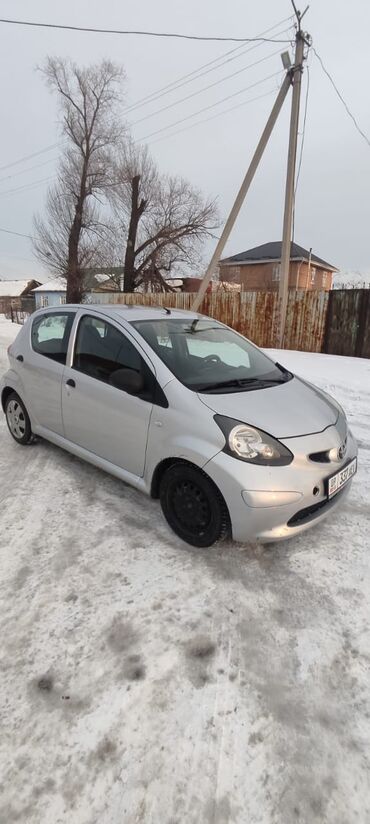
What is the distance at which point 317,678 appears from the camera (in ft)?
6.03

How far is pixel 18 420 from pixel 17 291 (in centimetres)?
7080

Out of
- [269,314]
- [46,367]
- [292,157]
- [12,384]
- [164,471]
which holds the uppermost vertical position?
[292,157]

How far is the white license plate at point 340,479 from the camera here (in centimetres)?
255

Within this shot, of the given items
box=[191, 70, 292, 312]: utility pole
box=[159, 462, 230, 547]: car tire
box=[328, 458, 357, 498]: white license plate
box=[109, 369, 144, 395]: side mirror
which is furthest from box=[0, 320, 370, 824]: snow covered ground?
box=[191, 70, 292, 312]: utility pole

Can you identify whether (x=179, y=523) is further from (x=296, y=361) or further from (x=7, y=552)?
(x=296, y=361)

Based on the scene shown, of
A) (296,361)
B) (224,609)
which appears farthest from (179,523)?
(296,361)

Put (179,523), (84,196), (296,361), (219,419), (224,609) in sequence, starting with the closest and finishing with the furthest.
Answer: (224,609) → (219,419) → (179,523) → (296,361) → (84,196)

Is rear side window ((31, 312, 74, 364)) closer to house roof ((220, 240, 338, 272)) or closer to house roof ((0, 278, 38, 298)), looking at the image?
house roof ((220, 240, 338, 272))

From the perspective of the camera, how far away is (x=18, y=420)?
14.4ft

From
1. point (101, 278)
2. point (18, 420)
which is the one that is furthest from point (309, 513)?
point (101, 278)

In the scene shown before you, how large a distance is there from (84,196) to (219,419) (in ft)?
83.4

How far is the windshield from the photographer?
2.94 m

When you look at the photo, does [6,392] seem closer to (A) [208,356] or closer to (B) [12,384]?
(B) [12,384]

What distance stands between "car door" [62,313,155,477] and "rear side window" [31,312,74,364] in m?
0.19
